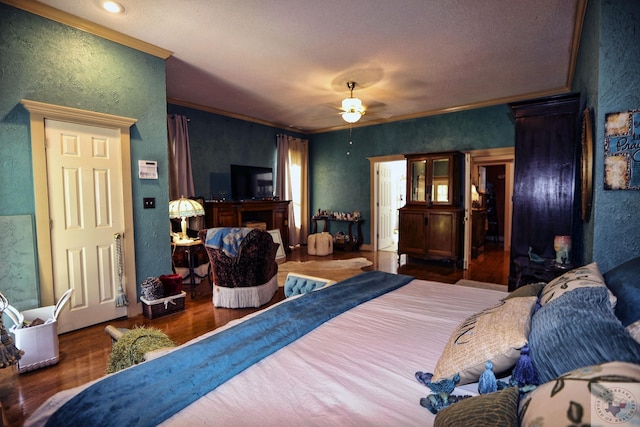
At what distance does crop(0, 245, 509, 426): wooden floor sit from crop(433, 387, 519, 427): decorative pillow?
2.19 metres

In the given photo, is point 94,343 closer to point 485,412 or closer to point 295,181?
point 485,412

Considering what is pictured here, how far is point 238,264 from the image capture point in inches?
128

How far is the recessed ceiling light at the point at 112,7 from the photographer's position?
2.42 meters

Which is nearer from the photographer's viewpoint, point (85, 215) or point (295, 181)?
point (85, 215)

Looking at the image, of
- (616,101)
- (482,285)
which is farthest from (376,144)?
(616,101)

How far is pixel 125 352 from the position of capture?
152cm

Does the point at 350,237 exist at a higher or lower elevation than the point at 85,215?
lower

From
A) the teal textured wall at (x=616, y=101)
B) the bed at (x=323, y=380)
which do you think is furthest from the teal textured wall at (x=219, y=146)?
the teal textured wall at (x=616, y=101)

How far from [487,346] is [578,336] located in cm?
25

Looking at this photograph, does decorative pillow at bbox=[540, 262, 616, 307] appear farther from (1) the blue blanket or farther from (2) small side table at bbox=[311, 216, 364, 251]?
(2) small side table at bbox=[311, 216, 364, 251]

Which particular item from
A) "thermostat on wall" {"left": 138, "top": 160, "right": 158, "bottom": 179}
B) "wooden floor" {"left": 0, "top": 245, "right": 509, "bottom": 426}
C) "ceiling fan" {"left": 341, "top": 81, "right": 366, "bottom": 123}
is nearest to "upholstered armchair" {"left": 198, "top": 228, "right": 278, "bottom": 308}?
"wooden floor" {"left": 0, "top": 245, "right": 509, "bottom": 426}

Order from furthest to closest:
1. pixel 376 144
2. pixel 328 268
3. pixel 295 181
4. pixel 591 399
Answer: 1. pixel 295 181
2. pixel 376 144
3. pixel 328 268
4. pixel 591 399

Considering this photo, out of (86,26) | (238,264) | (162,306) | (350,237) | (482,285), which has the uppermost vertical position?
(86,26)

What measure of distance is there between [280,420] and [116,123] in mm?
3138
